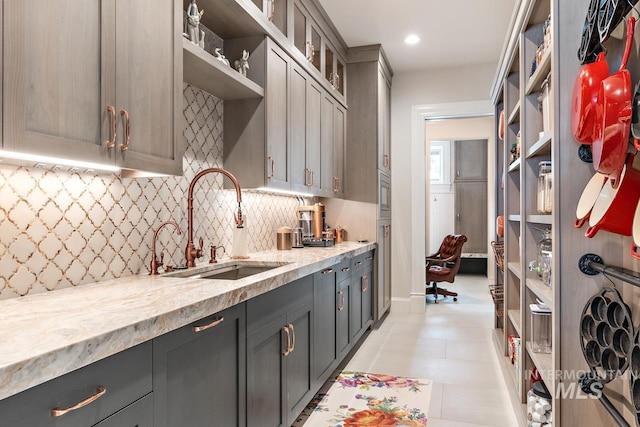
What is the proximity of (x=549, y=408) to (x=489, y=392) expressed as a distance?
0.93 metres

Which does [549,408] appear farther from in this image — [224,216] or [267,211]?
[267,211]

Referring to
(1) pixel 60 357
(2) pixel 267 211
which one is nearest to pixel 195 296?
(1) pixel 60 357

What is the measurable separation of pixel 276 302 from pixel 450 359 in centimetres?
215

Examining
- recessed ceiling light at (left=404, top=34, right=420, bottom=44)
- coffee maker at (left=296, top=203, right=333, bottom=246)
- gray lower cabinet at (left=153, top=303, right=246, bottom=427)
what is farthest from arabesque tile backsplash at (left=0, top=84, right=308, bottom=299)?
recessed ceiling light at (left=404, top=34, right=420, bottom=44)

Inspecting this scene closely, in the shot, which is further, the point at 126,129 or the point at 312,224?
the point at 312,224

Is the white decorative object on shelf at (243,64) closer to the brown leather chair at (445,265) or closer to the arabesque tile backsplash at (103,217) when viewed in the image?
the arabesque tile backsplash at (103,217)

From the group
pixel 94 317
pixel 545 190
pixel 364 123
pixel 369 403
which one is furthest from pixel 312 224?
pixel 94 317

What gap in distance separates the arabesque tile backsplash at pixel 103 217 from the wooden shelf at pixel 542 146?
1.79m

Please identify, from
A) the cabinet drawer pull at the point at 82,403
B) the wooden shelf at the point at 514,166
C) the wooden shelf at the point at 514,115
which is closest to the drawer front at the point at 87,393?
the cabinet drawer pull at the point at 82,403

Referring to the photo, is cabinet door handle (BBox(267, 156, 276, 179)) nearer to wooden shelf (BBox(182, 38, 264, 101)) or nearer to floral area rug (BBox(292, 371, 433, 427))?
wooden shelf (BBox(182, 38, 264, 101))

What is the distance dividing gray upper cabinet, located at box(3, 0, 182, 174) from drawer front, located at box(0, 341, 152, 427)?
0.63 m

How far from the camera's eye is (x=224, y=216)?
2.75m

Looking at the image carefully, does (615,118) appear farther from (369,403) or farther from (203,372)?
(369,403)

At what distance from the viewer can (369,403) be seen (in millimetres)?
2676
